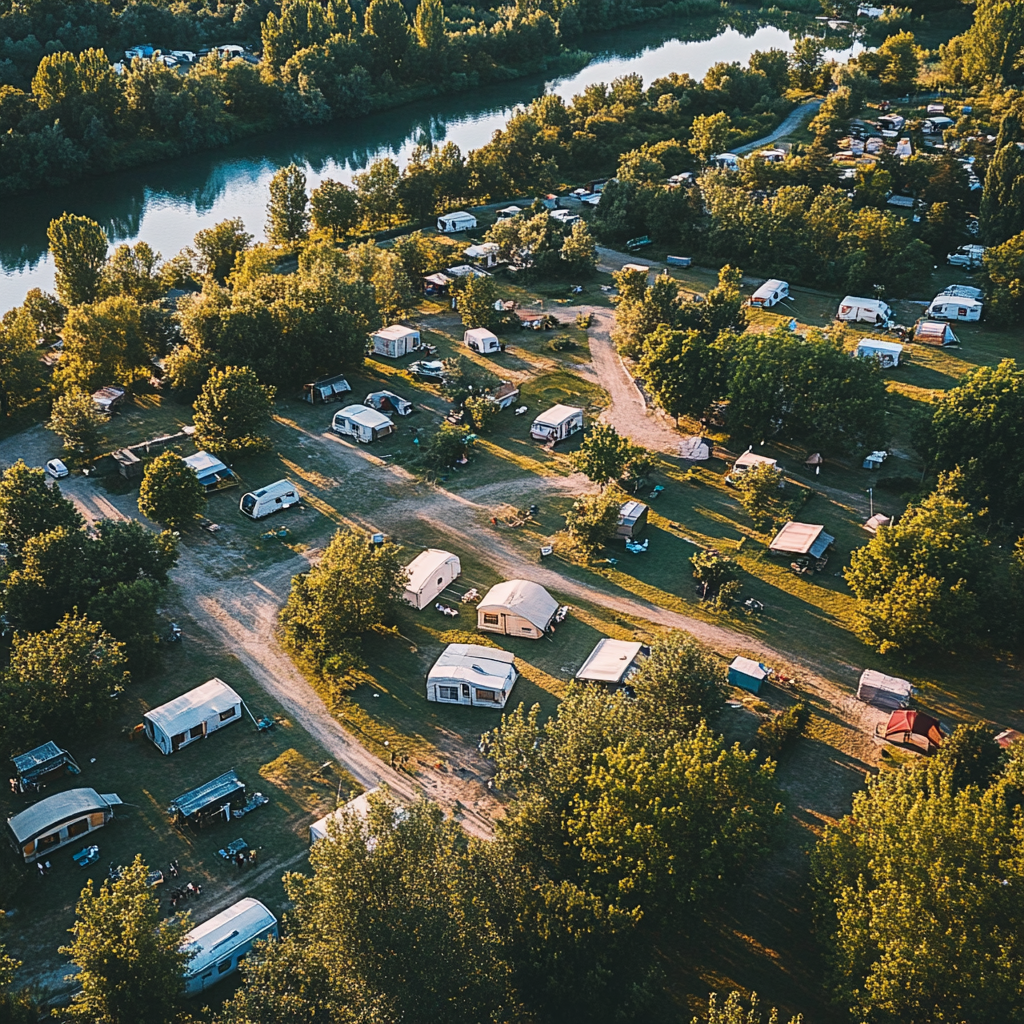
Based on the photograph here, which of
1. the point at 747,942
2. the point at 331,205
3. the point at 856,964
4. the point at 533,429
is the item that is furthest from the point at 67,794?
the point at 331,205

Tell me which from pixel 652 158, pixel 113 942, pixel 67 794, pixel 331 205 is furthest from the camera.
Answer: pixel 652 158

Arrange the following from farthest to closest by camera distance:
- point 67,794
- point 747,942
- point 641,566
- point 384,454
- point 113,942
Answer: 1. point 384,454
2. point 641,566
3. point 67,794
4. point 747,942
5. point 113,942

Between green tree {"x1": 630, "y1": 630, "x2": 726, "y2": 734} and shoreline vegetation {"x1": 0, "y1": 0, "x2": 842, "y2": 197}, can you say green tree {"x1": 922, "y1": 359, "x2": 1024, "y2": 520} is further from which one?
shoreline vegetation {"x1": 0, "y1": 0, "x2": 842, "y2": 197}

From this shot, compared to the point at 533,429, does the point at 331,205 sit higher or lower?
higher

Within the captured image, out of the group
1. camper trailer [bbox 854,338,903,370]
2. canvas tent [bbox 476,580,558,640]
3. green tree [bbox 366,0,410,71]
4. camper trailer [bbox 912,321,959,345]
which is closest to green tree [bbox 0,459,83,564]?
canvas tent [bbox 476,580,558,640]

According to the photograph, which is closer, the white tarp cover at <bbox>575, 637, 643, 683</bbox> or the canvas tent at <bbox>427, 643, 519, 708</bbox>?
the canvas tent at <bbox>427, 643, 519, 708</bbox>

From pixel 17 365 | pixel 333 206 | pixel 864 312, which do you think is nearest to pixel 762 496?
pixel 864 312

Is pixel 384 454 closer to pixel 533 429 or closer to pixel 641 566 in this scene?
pixel 533 429

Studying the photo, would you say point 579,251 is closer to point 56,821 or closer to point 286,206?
point 286,206

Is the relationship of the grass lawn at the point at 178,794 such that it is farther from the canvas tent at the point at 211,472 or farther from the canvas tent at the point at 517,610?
the canvas tent at the point at 211,472
